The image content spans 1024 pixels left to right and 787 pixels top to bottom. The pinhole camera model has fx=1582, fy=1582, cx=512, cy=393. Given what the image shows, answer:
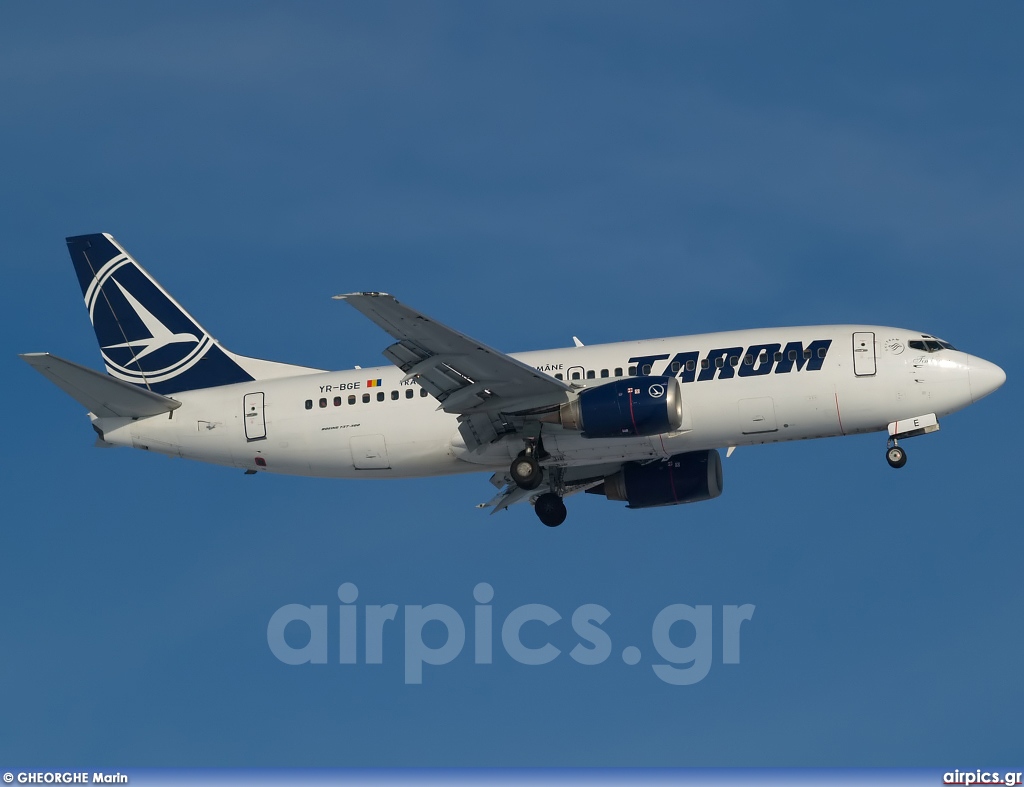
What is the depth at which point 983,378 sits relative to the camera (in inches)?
1925

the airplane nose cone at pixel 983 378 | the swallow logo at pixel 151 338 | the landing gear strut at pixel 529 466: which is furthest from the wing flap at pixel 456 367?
the airplane nose cone at pixel 983 378

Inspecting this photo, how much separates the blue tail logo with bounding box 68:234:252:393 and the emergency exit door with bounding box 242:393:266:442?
1778mm

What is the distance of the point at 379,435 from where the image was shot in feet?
169

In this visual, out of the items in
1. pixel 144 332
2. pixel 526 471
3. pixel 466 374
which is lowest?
pixel 526 471

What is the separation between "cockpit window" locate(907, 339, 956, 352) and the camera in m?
49.3

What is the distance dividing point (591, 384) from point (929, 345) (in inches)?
419

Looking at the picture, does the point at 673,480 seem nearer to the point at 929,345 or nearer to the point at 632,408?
the point at 632,408

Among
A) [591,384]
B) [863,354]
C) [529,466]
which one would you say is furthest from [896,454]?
[529,466]

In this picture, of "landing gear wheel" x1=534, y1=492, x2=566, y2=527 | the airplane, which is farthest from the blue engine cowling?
"landing gear wheel" x1=534, y1=492, x2=566, y2=527

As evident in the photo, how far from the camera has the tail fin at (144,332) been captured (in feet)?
180

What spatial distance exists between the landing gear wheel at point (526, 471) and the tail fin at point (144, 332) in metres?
9.28

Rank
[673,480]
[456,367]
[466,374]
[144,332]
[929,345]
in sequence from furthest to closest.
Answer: [144,332], [673,480], [929,345], [466,374], [456,367]

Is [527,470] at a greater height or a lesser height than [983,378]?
lesser

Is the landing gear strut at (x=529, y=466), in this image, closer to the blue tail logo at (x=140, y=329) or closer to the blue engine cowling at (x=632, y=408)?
the blue engine cowling at (x=632, y=408)
